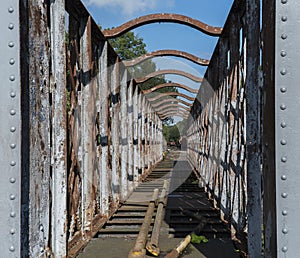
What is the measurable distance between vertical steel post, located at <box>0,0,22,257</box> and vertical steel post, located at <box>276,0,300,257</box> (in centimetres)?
145

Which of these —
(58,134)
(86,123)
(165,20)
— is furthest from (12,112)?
(165,20)

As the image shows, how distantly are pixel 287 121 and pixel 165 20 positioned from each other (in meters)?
4.58

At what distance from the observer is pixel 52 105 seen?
3348mm

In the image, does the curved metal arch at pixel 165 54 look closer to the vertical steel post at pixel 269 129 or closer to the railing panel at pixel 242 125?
the railing panel at pixel 242 125

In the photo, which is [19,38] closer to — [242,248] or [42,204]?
[42,204]

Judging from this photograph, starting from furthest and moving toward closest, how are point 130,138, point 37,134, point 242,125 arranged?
point 130,138 < point 242,125 < point 37,134

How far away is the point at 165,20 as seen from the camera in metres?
6.46

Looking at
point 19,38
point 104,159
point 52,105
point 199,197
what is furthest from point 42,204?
point 199,197

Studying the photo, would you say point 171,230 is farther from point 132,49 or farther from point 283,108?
point 132,49

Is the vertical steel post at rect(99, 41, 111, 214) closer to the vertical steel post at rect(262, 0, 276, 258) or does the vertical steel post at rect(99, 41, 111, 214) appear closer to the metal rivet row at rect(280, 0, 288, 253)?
the vertical steel post at rect(262, 0, 276, 258)

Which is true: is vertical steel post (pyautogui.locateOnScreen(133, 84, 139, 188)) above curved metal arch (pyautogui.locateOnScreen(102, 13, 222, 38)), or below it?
below

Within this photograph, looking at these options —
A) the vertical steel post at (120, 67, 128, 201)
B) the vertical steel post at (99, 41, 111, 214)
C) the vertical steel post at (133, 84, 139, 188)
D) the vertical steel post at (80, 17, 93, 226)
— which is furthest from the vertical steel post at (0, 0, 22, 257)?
the vertical steel post at (133, 84, 139, 188)

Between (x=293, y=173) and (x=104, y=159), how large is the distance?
4.10 metres

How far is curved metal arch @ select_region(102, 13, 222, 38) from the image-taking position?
634 cm
